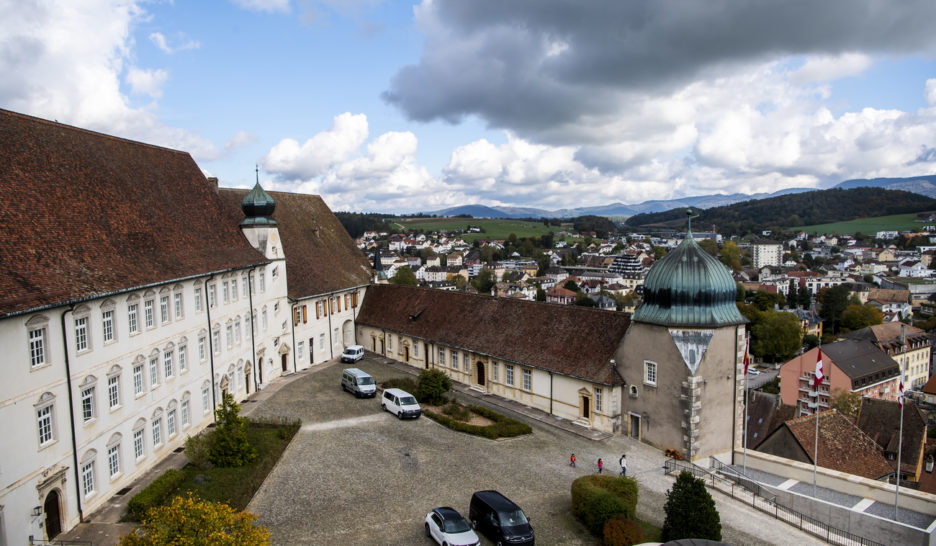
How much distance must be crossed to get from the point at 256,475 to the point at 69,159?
15.7m

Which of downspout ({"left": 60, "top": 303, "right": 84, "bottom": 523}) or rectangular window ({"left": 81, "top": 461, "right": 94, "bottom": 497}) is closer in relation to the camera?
downspout ({"left": 60, "top": 303, "right": 84, "bottom": 523})

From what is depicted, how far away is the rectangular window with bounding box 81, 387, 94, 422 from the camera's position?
2183 centimetres

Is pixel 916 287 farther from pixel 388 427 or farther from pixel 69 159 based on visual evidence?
pixel 69 159

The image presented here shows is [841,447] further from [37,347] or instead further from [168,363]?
[37,347]

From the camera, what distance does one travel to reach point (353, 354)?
4962 cm

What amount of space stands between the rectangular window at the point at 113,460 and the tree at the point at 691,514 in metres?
20.5

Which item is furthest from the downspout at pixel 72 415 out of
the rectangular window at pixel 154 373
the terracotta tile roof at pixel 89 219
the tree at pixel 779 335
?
the tree at pixel 779 335

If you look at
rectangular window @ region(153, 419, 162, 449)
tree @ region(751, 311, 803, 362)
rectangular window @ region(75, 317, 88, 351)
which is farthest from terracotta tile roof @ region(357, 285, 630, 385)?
tree @ region(751, 311, 803, 362)

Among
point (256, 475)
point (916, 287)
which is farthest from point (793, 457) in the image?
point (916, 287)

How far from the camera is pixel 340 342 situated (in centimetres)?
5241

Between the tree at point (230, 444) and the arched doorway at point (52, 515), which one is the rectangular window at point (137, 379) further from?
the arched doorway at point (52, 515)

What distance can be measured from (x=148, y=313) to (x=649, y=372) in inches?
942

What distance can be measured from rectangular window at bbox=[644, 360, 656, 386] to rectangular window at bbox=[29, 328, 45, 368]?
1023 inches

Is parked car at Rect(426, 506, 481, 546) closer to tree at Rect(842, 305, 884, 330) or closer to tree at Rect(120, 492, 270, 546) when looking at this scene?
tree at Rect(120, 492, 270, 546)
